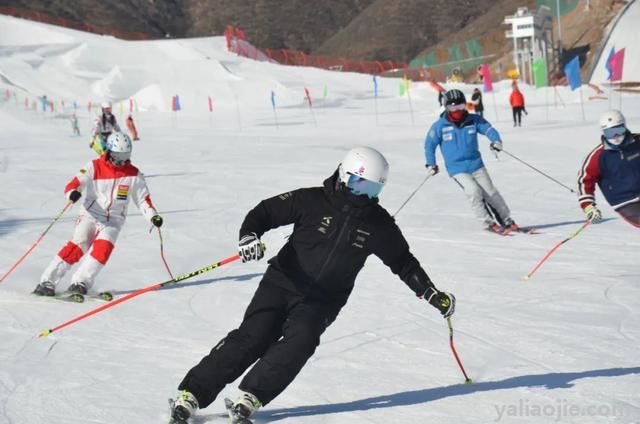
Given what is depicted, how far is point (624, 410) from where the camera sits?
15.4 feet

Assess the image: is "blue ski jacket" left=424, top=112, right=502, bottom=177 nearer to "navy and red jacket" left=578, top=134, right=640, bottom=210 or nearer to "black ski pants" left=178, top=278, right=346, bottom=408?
"navy and red jacket" left=578, top=134, right=640, bottom=210

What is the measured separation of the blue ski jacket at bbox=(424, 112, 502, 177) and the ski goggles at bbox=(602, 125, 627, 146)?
9.35ft

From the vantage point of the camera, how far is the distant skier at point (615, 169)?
8.40 metres

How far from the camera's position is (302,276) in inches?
187

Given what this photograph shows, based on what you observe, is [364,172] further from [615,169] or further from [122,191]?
[615,169]

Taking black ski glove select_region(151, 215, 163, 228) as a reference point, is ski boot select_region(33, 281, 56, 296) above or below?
below

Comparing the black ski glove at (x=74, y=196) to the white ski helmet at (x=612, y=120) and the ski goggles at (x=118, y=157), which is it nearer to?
the ski goggles at (x=118, y=157)

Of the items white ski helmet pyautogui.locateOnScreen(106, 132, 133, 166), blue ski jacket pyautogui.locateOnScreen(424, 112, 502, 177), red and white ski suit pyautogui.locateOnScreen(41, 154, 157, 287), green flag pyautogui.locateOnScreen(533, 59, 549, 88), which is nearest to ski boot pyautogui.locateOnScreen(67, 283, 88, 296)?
red and white ski suit pyautogui.locateOnScreen(41, 154, 157, 287)

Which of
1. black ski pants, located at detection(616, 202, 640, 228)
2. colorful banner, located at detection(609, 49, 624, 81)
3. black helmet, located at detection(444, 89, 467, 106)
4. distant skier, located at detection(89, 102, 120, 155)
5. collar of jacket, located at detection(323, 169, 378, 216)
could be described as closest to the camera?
collar of jacket, located at detection(323, 169, 378, 216)

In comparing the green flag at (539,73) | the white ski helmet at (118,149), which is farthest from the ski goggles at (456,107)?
the green flag at (539,73)

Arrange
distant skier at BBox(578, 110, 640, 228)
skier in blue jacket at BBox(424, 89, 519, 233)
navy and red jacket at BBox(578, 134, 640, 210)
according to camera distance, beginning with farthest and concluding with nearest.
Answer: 1. skier in blue jacket at BBox(424, 89, 519, 233)
2. navy and red jacket at BBox(578, 134, 640, 210)
3. distant skier at BBox(578, 110, 640, 228)

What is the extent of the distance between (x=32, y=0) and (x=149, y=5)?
81.6 feet

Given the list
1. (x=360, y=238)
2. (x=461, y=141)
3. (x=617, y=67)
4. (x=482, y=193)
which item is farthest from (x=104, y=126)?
(x=617, y=67)

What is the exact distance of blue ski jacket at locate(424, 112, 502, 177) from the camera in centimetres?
1127
